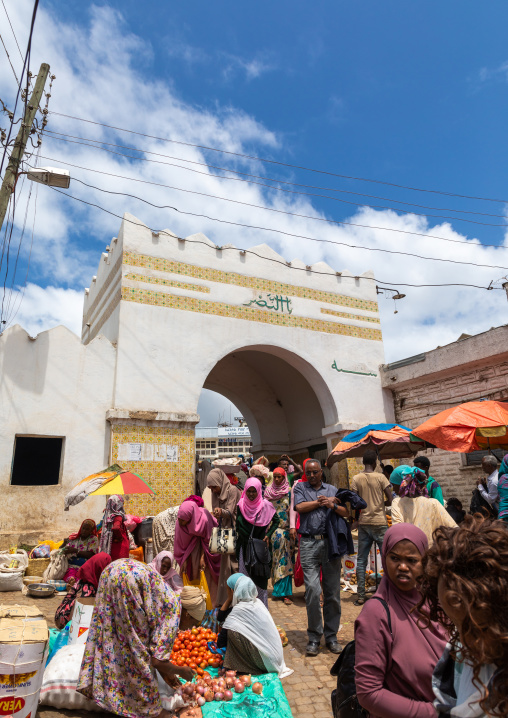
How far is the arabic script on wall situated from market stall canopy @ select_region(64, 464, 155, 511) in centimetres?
497

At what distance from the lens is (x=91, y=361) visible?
8.83 meters

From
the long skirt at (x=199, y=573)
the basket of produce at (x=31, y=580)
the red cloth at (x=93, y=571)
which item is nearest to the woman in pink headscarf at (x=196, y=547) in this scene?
the long skirt at (x=199, y=573)

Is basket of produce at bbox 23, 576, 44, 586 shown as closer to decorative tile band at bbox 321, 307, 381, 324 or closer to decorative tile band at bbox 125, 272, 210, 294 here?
decorative tile band at bbox 125, 272, 210, 294

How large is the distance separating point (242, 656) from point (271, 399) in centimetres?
1094

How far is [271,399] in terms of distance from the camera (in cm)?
1459

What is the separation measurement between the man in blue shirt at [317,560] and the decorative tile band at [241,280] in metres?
6.56

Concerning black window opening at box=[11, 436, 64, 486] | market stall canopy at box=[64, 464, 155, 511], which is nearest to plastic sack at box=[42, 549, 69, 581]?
market stall canopy at box=[64, 464, 155, 511]

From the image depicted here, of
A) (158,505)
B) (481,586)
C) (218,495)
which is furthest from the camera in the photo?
(158,505)

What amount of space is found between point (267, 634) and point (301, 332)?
796cm

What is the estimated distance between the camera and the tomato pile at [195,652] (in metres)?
3.85

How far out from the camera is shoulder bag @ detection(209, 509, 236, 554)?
195 inches

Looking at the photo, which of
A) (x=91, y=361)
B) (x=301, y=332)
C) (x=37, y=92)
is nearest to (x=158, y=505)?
(x=91, y=361)

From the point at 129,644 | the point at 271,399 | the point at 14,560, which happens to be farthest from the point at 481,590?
the point at 271,399

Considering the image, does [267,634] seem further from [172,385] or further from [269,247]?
[269,247]
